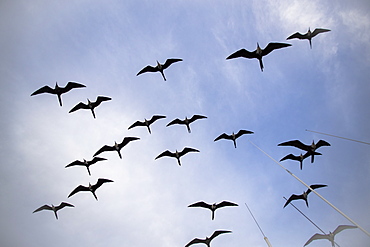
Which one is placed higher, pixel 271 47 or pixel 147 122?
pixel 271 47

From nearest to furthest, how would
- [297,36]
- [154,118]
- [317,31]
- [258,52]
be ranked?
1. [317,31]
2. [297,36]
3. [258,52]
4. [154,118]

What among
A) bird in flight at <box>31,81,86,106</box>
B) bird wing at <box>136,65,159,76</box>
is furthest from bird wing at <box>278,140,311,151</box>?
bird in flight at <box>31,81,86,106</box>

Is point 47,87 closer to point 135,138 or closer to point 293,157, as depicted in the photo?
point 135,138

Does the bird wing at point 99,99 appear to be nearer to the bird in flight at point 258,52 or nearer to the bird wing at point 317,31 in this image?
the bird in flight at point 258,52

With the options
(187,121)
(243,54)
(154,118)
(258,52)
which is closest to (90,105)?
(154,118)

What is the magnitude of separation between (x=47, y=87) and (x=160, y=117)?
12.7 metres

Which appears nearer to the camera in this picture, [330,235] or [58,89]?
[330,235]

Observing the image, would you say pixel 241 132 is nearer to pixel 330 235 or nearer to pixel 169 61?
pixel 169 61

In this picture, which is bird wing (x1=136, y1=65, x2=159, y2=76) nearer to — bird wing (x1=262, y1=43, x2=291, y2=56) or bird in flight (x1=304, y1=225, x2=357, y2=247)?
bird wing (x1=262, y1=43, x2=291, y2=56)

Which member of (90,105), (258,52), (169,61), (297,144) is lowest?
(297,144)

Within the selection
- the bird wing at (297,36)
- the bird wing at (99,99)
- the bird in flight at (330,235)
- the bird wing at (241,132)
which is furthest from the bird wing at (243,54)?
the bird in flight at (330,235)

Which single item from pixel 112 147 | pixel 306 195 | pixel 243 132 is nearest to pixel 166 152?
pixel 112 147

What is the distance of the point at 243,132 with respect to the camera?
32.8 meters

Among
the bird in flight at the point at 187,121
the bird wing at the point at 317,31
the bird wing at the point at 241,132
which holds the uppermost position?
the bird wing at the point at 317,31
